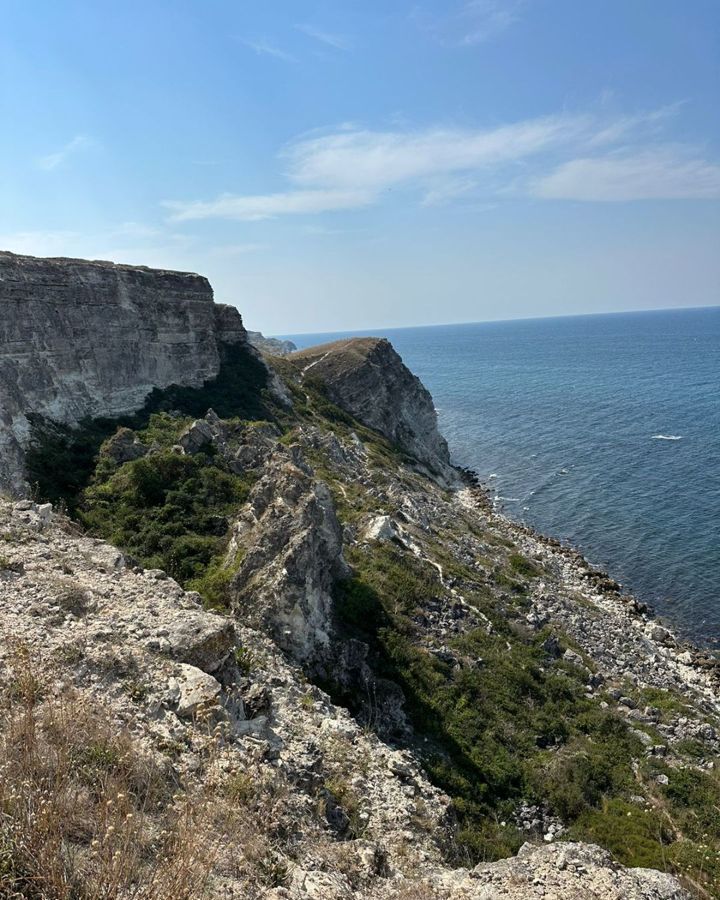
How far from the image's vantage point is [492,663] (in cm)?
2267

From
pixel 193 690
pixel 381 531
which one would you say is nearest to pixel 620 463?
pixel 381 531

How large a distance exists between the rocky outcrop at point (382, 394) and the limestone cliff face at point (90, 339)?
2247 centimetres

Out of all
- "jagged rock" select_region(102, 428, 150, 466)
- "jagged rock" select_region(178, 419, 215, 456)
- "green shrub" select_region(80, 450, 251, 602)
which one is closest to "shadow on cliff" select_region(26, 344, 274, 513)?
"jagged rock" select_region(102, 428, 150, 466)

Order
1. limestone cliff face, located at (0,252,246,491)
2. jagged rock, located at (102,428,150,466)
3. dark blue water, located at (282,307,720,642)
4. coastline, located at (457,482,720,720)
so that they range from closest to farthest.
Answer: coastline, located at (457,482,720,720) < jagged rock, located at (102,428,150,466) < limestone cliff face, located at (0,252,246,491) < dark blue water, located at (282,307,720,642)

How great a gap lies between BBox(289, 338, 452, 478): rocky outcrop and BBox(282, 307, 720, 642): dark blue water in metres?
6.41

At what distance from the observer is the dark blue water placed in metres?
41.7

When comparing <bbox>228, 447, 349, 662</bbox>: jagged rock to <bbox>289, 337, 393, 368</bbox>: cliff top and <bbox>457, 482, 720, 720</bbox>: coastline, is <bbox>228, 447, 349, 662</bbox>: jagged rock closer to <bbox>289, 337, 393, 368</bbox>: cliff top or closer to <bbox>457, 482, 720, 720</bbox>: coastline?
<bbox>457, 482, 720, 720</bbox>: coastline

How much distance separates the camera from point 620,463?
215 ft

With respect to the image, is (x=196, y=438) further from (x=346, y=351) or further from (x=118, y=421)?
(x=346, y=351)

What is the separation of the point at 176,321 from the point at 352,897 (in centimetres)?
5016

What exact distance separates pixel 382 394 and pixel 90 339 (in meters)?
42.0

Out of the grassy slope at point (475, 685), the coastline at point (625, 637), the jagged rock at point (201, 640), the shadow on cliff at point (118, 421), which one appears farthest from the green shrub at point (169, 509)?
the coastline at point (625, 637)

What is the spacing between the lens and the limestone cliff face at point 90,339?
3438 cm

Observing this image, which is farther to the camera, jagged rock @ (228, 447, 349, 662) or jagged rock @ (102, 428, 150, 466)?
jagged rock @ (102, 428, 150, 466)
